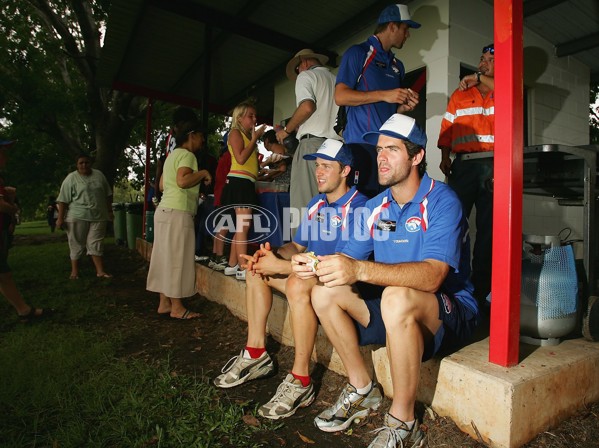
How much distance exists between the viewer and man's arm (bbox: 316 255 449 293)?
182cm

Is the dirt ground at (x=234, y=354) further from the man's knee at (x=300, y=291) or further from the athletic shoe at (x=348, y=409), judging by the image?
the man's knee at (x=300, y=291)

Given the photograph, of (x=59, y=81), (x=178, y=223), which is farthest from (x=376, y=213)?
(x=59, y=81)

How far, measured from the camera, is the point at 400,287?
1.82 metres

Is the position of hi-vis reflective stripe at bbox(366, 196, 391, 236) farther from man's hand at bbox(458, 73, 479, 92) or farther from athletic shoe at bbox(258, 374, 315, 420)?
man's hand at bbox(458, 73, 479, 92)

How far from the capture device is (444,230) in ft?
6.42

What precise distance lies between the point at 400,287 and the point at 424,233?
0.40 meters

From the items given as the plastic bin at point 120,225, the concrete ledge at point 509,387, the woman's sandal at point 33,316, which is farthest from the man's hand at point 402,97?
the plastic bin at point 120,225

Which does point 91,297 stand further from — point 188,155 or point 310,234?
point 310,234

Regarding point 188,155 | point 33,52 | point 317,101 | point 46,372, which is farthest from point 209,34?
point 33,52

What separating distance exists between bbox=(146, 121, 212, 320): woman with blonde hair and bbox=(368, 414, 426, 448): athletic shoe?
277 centimetres

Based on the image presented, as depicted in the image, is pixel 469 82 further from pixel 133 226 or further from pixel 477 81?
pixel 133 226

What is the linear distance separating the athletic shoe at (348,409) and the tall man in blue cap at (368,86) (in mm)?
1456

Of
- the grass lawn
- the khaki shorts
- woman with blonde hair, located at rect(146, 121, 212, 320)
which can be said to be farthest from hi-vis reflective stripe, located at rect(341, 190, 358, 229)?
the khaki shorts

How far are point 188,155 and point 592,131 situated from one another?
10.1 meters
